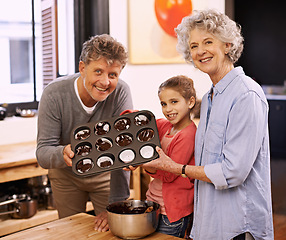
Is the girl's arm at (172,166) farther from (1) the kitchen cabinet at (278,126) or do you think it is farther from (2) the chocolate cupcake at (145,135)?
(1) the kitchen cabinet at (278,126)

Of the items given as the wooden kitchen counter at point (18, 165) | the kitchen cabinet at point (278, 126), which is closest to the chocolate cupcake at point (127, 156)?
the wooden kitchen counter at point (18, 165)

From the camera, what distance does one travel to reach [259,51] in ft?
22.4

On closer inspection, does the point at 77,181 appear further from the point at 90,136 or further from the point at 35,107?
the point at 35,107

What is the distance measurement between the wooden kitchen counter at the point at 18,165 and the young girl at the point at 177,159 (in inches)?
50.0

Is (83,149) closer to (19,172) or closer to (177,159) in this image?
(177,159)

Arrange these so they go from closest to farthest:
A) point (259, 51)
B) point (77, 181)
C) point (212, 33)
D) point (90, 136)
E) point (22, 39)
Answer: point (212, 33) → point (90, 136) → point (77, 181) → point (22, 39) → point (259, 51)

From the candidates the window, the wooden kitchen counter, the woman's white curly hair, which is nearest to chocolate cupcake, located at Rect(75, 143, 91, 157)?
the woman's white curly hair

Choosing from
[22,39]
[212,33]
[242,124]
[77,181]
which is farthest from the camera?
[22,39]

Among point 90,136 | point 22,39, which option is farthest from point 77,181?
Answer: point 22,39

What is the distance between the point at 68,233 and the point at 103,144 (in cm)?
39

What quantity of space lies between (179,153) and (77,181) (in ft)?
2.54

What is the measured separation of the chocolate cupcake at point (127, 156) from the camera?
4.86 ft

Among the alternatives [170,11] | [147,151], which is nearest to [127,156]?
[147,151]

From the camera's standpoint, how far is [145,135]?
5.14ft
